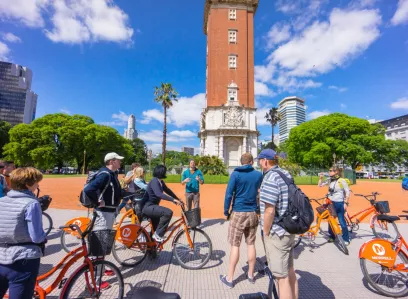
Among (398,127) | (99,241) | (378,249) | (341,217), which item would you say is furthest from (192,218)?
(398,127)

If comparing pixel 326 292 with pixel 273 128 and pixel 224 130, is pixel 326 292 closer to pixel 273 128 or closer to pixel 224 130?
pixel 224 130

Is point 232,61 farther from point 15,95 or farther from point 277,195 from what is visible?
point 15,95

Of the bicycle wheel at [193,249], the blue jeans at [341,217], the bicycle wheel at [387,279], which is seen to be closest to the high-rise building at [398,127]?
the blue jeans at [341,217]

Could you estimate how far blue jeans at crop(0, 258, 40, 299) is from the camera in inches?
84.2

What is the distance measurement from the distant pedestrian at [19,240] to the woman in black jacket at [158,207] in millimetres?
2341

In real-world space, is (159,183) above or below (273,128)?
below

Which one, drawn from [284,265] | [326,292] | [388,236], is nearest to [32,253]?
[284,265]

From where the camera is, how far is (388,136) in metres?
87.0

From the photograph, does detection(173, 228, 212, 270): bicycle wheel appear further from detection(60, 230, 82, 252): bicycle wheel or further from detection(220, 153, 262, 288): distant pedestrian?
detection(60, 230, 82, 252): bicycle wheel

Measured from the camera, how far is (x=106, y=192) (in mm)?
3781

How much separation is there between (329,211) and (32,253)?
20.2 ft

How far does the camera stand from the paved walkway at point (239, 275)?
3.59 metres

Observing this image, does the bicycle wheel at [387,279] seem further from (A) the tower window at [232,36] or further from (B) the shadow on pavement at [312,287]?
(A) the tower window at [232,36]

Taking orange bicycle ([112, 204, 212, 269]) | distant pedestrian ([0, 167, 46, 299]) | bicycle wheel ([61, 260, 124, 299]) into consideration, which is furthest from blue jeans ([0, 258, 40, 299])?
orange bicycle ([112, 204, 212, 269])
